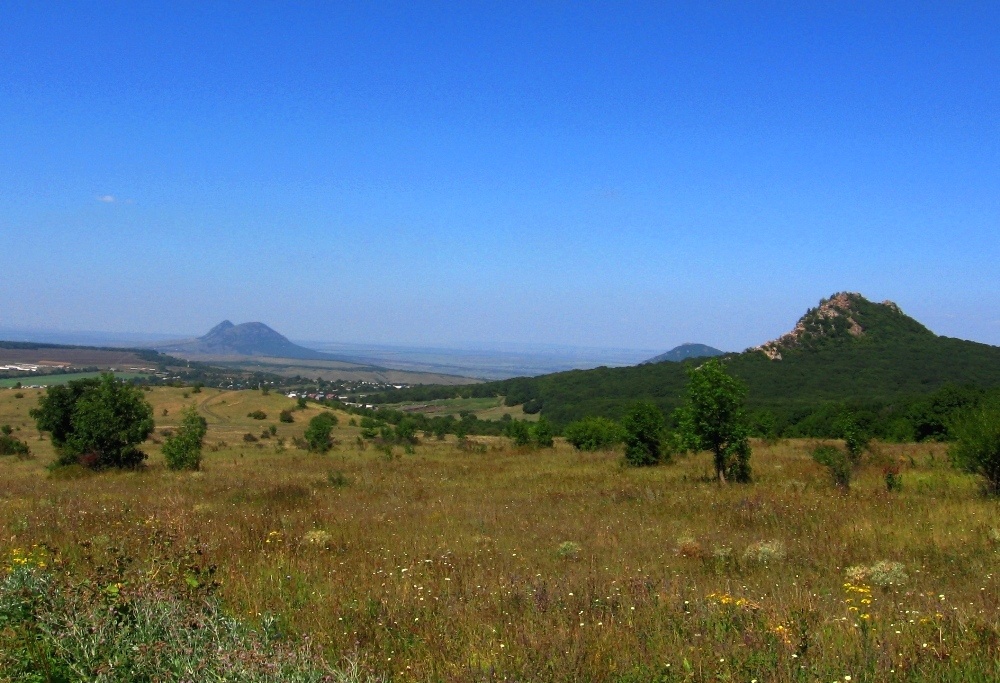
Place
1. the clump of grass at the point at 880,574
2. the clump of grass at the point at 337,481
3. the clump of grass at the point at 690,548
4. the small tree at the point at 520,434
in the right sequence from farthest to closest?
the small tree at the point at 520,434 < the clump of grass at the point at 337,481 < the clump of grass at the point at 690,548 < the clump of grass at the point at 880,574

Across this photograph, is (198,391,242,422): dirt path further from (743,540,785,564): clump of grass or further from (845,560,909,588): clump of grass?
(845,560,909,588): clump of grass

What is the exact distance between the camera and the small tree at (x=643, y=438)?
24109 millimetres

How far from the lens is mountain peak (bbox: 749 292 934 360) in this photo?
317 ft

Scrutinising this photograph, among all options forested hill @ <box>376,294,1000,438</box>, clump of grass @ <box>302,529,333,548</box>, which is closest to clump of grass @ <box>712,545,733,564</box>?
clump of grass @ <box>302,529,333,548</box>

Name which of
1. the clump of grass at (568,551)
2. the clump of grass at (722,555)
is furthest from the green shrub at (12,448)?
the clump of grass at (722,555)

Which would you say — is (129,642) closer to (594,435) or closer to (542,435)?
(594,435)

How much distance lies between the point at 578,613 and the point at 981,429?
1279 centimetres

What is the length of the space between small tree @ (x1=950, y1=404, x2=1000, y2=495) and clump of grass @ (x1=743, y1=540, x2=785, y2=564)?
789 cm

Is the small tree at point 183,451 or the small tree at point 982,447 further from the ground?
the small tree at point 982,447

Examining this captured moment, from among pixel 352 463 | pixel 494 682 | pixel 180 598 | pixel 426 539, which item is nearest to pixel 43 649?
pixel 180 598

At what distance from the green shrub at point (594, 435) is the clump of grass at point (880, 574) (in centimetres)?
2374

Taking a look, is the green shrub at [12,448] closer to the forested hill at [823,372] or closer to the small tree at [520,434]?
the small tree at [520,434]

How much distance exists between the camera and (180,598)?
4.87 m

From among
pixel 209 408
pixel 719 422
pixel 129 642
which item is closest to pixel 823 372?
pixel 209 408
